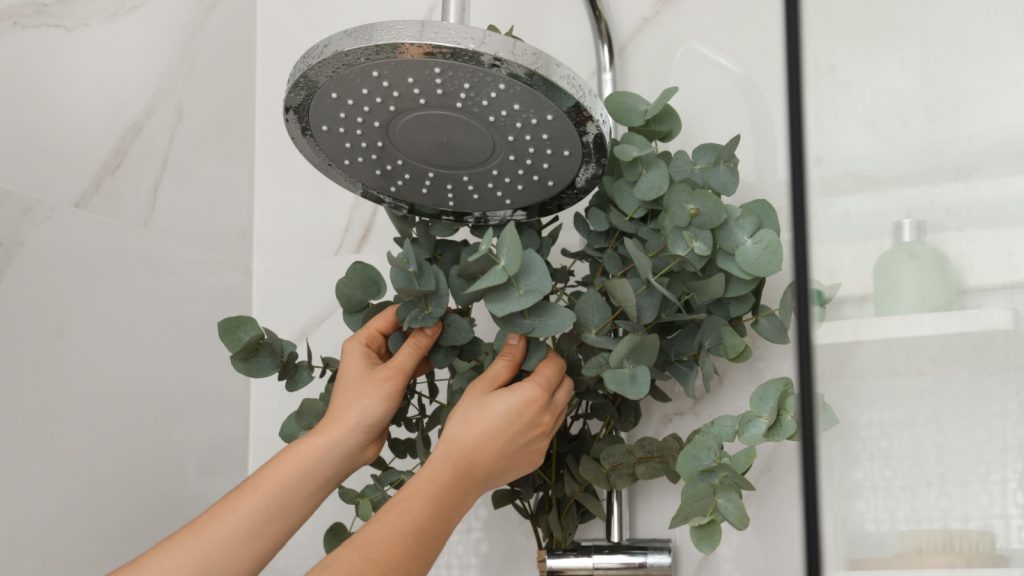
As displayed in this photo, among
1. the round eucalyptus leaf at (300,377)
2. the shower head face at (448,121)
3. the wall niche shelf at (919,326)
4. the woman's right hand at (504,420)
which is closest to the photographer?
the wall niche shelf at (919,326)

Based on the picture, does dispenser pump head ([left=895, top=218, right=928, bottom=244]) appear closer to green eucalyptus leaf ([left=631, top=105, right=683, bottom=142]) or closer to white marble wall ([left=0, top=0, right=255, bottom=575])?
green eucalyptus leaf ([left=631, top=105, right=683, bottom=142])

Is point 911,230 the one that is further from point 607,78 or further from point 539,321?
point 607,78

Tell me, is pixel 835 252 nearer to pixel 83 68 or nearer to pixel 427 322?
pixel 427 322

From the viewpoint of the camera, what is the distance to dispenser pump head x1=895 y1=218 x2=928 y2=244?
27 cm

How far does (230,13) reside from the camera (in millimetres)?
1169

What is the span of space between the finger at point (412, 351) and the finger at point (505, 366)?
55 mm

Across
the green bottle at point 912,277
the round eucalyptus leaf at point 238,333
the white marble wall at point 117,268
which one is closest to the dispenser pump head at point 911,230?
the green bottle at point 912,277

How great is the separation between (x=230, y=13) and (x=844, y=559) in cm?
108

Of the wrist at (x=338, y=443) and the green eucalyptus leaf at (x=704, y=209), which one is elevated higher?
the green eucalyptus leaf at (x=704, y=209)

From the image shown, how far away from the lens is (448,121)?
25.7 inches

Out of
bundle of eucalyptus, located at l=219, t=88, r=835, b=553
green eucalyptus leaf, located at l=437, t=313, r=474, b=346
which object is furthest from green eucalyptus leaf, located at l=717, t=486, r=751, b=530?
green eucalyptus leaf, located at l=437, t=313, r=474, b=346

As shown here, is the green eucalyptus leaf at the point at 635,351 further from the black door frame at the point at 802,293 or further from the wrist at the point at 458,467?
the black door frame at the point at 802,293

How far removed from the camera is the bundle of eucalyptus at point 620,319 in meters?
0.68

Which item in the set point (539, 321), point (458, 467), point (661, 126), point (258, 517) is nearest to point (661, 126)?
point (661, 126)
